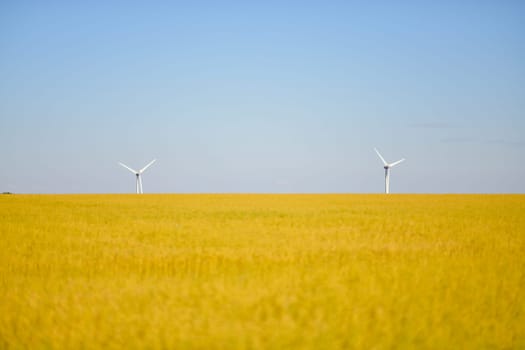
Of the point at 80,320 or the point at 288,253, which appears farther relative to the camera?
the point at 288,253

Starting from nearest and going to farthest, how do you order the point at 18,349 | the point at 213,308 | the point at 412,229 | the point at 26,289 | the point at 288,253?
1. the point at 18,349
2. the point at 213,308
3. the point at 26,289
4. the point at 288,253
5. the point at 412,229

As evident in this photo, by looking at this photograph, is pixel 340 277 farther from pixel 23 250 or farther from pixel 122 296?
pixel 23 250

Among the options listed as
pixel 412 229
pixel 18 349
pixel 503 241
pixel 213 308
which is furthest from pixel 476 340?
pixel 412 229

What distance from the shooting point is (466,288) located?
7.03 metres

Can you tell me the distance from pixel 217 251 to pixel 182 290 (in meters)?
4.01

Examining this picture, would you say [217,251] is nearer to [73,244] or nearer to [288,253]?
[288,253]

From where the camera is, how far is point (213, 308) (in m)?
5.69

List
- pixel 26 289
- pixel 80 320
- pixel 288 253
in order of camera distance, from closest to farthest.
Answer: pixel 80 320 → pixel 26 289 → pixel 288 253

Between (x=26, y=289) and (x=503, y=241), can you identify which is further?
(x=503, y=241)

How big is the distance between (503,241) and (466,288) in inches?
265

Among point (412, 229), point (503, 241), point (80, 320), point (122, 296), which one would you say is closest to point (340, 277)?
point (122, 296)

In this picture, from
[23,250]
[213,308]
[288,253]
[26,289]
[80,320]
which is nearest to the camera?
[80,320]

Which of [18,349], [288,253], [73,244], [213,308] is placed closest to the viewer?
[18,349]

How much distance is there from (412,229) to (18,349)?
548 inches
